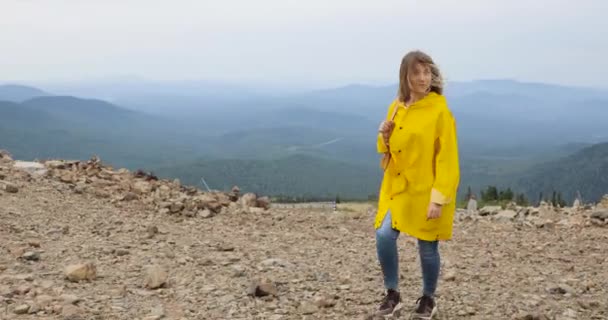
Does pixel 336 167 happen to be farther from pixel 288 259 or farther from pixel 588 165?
pixel 288 259

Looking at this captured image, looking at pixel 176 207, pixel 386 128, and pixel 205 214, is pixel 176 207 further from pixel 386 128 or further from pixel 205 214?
pixel 386 128

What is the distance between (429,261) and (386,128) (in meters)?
1.00

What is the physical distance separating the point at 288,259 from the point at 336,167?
546ft

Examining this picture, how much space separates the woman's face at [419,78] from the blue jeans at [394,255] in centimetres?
87

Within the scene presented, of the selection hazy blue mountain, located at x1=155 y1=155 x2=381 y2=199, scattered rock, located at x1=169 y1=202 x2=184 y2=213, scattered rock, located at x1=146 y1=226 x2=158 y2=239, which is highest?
scattered rock, located at x1=169 y1=202 x2=184 y2=213

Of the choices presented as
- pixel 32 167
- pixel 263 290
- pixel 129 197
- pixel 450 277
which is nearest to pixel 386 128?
pixel 263 290

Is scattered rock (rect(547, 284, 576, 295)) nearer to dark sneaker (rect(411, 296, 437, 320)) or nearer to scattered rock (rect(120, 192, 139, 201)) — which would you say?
dark sneaker (rect(411, 296, 437, 320))

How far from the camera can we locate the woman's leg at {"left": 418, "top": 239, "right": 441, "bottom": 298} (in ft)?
15.2

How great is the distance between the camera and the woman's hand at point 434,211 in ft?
14.3

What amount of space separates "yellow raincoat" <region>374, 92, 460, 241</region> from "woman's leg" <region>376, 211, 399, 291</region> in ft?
0.24

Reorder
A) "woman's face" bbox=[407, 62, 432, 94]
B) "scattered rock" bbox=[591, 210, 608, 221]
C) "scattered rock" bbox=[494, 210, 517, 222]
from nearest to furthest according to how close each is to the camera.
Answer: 1. "woman's face" bbox=[407, 62, 432, 94]
2. "scattered rock" bbox=[591, 210, 608, 221]
3. "scattered rock" bbox=[494, 210, 517, 222]

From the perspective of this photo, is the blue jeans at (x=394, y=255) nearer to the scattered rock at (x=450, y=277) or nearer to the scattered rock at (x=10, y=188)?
the scattered rock at (x=450, y=277)

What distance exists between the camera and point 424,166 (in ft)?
14.6

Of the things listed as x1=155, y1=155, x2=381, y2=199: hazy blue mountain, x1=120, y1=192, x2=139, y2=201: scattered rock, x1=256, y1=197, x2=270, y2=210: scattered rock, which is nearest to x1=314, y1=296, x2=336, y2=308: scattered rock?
x1=120, y1=192, x2=139, y2=201: scattered rock
